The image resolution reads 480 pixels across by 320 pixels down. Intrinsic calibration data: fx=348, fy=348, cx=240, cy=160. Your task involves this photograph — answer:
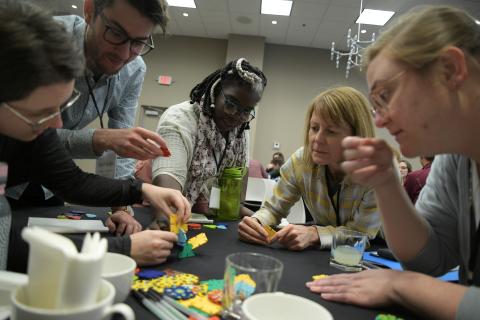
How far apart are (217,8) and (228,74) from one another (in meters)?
4.34

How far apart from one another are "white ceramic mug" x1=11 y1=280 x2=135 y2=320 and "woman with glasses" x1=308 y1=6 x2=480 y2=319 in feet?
1.72

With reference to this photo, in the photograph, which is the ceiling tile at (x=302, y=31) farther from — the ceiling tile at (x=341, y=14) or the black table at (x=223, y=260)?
the black table at (x=223, y=260)

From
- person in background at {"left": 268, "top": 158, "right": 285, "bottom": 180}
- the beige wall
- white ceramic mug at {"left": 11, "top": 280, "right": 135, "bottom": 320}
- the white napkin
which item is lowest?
person in background at {"left": 268, "top": 158, "right": 285, "bottom": 180}

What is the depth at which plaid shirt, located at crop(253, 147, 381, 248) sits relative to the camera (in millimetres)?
1430

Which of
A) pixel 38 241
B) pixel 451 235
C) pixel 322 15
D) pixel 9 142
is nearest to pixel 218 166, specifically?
pixel 9 142

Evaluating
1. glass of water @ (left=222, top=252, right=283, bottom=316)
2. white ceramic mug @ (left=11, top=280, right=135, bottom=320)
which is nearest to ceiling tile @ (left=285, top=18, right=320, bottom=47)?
glass of water @ (left=222, top=252, right=283, bottom=316)

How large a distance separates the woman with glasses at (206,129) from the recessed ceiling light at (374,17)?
13.8 ft

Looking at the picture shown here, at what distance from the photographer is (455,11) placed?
0.88 meters

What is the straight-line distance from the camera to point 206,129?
1800mm

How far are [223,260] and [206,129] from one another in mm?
914

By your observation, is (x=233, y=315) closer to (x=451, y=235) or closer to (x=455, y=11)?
(x=451, y=235)

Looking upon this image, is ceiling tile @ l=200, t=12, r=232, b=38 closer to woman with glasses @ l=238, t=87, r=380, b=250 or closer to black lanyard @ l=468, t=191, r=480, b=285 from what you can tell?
woman with glasses @ l=238, t=87, r=380, b=250

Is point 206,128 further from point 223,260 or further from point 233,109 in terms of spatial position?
point 223,260

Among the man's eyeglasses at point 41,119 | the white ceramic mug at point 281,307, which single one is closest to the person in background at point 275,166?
the man's eyeglasses at point 41,119
